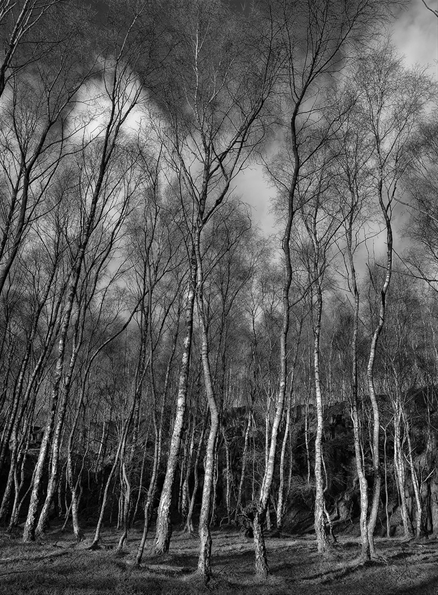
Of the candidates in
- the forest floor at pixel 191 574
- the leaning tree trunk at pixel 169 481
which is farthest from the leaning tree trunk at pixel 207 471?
the leaning tree trunk at pixel 169 481

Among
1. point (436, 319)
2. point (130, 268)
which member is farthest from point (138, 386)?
point (436, 319)

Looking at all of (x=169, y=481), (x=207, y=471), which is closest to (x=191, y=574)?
(x=207, y=471)

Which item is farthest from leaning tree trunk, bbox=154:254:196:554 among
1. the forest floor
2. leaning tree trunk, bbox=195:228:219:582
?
leaning tree trunk, bbox=195:228:219:582

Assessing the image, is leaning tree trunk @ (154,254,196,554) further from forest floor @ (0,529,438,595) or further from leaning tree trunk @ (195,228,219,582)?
leaning tree trunk @ (195,228,219,582)

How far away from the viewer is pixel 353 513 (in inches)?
947

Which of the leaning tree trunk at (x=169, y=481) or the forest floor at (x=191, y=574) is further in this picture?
the leaning tree trunk at (x=169, y=481)

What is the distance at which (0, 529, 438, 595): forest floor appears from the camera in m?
6.14

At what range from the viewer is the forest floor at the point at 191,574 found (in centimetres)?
614

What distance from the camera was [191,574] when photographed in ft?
22.4

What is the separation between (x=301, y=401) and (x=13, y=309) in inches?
995

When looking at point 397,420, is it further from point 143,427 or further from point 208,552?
point 143,427

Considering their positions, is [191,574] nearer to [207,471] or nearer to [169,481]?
[207,471]

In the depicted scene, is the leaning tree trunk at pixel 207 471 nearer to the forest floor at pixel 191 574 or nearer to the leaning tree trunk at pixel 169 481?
the forest floor at pixel 191 574

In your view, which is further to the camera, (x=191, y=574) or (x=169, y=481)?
(x=169, y=481)
